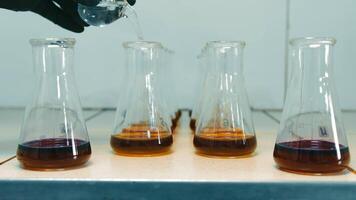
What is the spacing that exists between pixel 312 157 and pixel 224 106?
0.26 meters

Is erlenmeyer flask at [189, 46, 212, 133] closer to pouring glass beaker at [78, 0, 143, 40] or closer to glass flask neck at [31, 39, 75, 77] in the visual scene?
pouring glass beaker at [78, 0, 143, 40]

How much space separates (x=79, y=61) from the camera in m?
1.99

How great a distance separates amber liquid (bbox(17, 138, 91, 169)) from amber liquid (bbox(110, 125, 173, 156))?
0.39 feet

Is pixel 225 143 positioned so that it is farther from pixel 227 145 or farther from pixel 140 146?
pixel 140 146

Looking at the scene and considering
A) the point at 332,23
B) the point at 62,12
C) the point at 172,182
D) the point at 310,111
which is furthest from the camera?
the point at 332,23

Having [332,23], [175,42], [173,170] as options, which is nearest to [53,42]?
[173,170]

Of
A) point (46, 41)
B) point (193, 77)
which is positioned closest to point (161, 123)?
point (46, 41)

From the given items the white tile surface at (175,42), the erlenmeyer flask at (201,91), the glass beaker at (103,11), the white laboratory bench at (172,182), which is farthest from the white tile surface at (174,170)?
the white tile surface at (175,42)

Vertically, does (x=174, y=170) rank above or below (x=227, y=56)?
below

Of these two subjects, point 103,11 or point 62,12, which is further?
point 62,12

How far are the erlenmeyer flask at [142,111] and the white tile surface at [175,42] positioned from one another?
0.90 meters

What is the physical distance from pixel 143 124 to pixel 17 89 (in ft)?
3.85

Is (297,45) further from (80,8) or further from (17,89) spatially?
(17,89)

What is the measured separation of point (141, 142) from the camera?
96 cm
